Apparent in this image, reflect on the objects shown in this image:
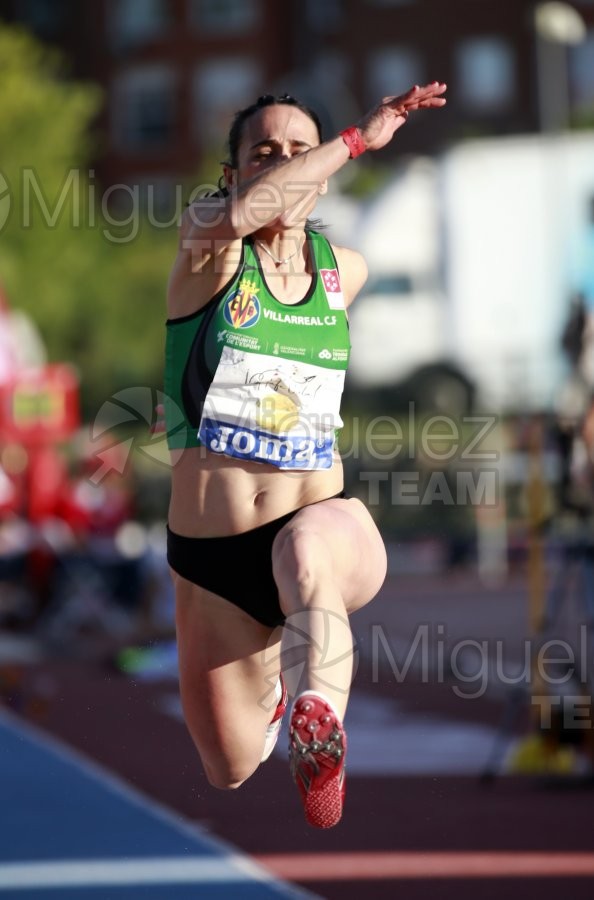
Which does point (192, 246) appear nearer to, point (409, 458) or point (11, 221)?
point (409, 458)

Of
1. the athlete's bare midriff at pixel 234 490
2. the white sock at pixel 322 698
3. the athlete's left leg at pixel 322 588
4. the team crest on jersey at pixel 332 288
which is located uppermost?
the team crest on jersey at pixel 332 288

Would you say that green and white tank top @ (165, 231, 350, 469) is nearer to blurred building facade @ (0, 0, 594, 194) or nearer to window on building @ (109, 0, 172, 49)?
blurred building facade @ (0, 0, 594, 194)

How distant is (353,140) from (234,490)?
0.84 metres

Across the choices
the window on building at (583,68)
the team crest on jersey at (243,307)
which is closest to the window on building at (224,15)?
the window on building at (583,68)

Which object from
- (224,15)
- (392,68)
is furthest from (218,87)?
(392,68)

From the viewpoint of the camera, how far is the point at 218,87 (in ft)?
160

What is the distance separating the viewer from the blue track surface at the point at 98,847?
19.2 feet

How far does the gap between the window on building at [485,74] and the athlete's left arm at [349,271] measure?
45.7 metres

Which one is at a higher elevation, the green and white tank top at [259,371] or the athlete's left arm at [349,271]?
the athlete's left arm at [349,271]

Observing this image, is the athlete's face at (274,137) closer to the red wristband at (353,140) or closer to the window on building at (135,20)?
the red wristband at (353,140)

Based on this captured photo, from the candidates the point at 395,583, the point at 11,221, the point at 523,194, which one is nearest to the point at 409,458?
the point at 395,583

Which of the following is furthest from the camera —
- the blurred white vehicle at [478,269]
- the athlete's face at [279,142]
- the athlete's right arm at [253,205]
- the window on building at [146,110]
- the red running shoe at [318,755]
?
the window on building at [146,110]

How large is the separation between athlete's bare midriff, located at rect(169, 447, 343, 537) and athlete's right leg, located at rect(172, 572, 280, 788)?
173mm

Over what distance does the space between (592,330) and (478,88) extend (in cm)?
4275
